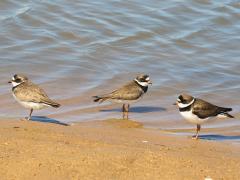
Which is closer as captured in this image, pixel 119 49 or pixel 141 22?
pixel 119 49

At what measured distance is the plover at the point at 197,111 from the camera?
1133 cm

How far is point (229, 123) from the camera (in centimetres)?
1241

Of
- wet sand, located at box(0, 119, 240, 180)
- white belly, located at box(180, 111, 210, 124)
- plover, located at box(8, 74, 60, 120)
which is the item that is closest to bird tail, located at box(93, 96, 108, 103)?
plover, located at box(8, 74, 60, 120)

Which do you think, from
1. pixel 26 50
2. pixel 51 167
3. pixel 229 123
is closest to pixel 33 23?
pixel 26 50

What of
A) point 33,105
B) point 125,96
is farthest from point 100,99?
point 33,105

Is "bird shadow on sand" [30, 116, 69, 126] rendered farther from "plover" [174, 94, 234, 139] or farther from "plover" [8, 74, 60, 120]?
"plover" [174, 94, 234, 139]

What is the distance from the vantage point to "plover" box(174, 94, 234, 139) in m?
11.3

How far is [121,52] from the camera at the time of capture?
16.6 meters

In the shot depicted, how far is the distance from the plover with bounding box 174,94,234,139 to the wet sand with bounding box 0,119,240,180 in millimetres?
1073

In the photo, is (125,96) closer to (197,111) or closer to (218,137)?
(197,111)

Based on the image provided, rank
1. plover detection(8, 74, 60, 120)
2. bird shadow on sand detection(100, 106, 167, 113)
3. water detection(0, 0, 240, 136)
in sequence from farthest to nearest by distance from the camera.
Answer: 1. water detection(0, 0, 240, 136)
2. bird shadow on sand detection(100, 106, 167, 113)
3. plover detection(8, 74, 60, 120)

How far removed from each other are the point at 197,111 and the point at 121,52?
559 centimetres

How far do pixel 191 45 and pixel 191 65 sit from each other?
168 centimetres

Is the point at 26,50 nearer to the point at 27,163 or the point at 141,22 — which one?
the point at 141,22
